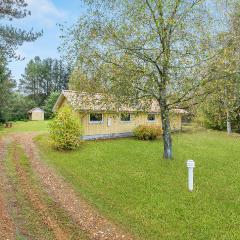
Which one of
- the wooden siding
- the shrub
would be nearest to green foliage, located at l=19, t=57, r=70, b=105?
the wooden siding

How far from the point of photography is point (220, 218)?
10930 millimetres

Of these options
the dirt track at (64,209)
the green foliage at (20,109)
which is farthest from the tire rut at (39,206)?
the green foliage at (20,109)

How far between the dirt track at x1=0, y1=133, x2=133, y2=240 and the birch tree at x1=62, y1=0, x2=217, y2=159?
6.23 meters

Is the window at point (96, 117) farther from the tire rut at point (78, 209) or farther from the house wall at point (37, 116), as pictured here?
the house wall at point (37, 116)

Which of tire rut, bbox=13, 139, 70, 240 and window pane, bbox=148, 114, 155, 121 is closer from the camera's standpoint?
tire rut, bbox=13, 139, 70, 240

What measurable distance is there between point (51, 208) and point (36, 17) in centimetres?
1172

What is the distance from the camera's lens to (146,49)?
17516 millimetres

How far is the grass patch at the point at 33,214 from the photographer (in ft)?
30.3

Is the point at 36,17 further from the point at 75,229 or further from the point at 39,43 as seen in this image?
the point at 75,229

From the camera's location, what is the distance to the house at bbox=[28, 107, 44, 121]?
6843 centimetres

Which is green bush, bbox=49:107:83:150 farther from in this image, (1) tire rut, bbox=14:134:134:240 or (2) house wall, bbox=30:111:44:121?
(2) house wall, bbox=30:111:44:121

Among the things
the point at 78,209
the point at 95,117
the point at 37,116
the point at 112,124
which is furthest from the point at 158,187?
the point at 37,116

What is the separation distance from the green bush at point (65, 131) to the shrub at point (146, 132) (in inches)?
302

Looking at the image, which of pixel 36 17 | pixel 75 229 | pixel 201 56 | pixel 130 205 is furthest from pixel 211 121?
pixel 75 229
